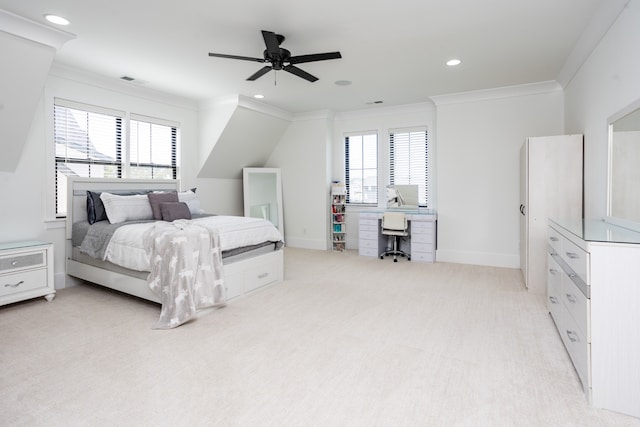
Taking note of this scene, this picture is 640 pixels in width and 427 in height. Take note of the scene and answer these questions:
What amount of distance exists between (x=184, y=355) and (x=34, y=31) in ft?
10.3

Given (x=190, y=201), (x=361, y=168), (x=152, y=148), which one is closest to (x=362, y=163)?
(x=361, y=168)

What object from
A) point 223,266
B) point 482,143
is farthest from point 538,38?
point 223,266

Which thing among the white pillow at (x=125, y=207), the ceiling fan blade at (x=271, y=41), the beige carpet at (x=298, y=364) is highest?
the ceiling fan blade at (x=271, y=41)

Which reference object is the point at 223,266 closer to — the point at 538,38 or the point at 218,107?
the point at 218,107

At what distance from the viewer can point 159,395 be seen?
1.99 metres

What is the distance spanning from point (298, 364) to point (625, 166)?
2.83 metres

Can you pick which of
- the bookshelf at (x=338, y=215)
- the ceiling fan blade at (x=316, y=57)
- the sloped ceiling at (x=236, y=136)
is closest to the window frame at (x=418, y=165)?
the bookshelf at (x=338, y=215)

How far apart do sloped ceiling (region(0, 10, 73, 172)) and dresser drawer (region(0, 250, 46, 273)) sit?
1.00 meters

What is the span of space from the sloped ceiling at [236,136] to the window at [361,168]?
1.38m

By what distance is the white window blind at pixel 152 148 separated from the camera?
5.07 m

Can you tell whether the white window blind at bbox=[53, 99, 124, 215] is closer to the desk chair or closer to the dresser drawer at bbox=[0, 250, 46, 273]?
the dresser drawer at bbox=[0, 250, 46, 273]

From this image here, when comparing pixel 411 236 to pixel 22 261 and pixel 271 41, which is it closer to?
pixel 271 41

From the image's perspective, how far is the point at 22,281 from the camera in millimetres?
3461

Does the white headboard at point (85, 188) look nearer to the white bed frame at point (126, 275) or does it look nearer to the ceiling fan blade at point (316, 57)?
the white bed frame at point (126, 275)
